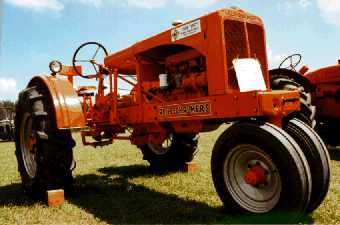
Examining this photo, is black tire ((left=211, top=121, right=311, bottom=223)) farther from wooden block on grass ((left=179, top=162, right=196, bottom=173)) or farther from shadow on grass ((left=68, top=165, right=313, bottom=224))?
wooden block on grass ((left=179, top=162, right=196, bottom=173))

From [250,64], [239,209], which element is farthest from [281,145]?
[250,64]

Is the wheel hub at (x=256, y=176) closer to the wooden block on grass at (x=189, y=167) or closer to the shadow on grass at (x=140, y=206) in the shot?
the shadow on grass at (x=140, y=206)

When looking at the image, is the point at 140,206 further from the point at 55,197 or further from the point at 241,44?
the point at 241,44

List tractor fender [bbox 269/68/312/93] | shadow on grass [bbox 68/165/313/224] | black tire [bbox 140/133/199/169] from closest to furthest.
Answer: shadow on grass [bbox 68/165/313/224] → black tire [bbox 140/133/199/169] → tractor fender [bbox 269/68/312/93]

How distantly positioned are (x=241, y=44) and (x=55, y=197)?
110 inches

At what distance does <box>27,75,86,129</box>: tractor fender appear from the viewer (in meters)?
3.78

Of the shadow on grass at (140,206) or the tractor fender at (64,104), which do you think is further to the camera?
the tractor fender at (64,104)

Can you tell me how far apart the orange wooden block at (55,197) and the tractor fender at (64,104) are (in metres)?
0.78

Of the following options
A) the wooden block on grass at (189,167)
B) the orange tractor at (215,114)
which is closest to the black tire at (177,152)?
the wooden block on grass at (189,167)

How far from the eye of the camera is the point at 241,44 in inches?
Answer: 128

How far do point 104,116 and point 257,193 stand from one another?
287 cm

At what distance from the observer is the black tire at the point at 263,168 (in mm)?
2422

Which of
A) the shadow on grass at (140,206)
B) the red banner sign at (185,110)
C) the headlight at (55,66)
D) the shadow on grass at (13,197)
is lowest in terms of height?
the shadow on grass at (140,206)

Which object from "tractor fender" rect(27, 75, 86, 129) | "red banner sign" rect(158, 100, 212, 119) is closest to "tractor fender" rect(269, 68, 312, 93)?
"red banner sign" rect(158, 100, 212, 119)
